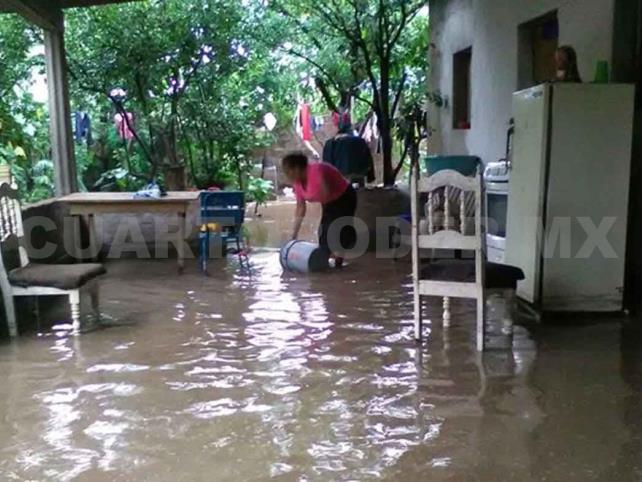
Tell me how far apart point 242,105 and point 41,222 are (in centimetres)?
445

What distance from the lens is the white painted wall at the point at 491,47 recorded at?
5090 millimetres

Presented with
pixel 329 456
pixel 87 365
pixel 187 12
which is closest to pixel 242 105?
pixel 187 12

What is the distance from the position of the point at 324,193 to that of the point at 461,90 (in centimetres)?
271

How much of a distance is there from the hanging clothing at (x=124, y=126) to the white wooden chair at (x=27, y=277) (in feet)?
16.1

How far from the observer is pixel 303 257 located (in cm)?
638

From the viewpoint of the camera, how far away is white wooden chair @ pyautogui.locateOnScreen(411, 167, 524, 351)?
3859 millimetres

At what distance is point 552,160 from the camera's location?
4.54 meters

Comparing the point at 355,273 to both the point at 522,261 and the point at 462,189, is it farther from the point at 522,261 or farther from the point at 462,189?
the point at 462,189

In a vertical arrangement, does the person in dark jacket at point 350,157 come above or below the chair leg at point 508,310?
above

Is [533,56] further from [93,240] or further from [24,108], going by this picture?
[24,108]

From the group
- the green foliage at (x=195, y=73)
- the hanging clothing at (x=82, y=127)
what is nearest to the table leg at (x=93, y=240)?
the green foliage at (x=195, y=73)

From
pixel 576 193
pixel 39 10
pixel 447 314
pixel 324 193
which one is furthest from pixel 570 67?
pixel 39 10

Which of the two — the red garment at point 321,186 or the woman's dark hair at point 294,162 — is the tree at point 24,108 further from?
the red garment at point 321,186

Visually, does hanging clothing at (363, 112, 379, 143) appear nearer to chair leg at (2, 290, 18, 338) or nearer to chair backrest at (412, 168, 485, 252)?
chair backrest at (412, 168, 485, 252)
